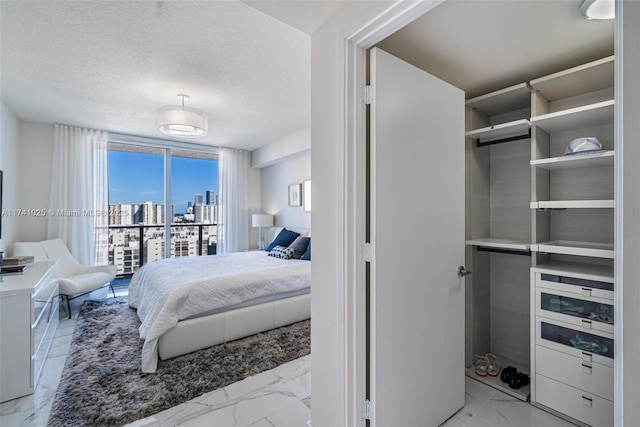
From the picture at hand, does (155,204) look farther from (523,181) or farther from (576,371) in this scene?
(576,371)

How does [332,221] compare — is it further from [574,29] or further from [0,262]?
[0,262]

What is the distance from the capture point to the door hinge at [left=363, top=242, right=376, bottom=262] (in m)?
1.43

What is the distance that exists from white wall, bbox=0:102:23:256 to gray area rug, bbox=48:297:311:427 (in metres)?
1.51

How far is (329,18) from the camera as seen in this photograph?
148cm

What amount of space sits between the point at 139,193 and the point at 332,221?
4932mm

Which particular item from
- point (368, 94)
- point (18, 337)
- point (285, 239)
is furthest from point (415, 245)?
point (285, 239)

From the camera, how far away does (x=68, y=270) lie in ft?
12.8

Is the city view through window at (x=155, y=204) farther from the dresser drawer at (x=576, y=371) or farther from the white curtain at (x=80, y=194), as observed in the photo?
the dresser drawer at (x=576, y=371)

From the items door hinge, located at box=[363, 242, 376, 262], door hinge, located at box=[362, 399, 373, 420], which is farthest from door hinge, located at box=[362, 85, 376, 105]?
door hinge, located at box=[362, 399, 373, 420]

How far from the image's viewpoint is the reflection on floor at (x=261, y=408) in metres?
1.78

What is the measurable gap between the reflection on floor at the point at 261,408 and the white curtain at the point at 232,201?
3.55m

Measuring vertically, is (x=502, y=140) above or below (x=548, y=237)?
above

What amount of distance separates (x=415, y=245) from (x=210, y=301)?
2007 millimetres

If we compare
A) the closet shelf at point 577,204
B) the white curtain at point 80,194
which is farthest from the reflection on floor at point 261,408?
the white curtain at point 80,194
